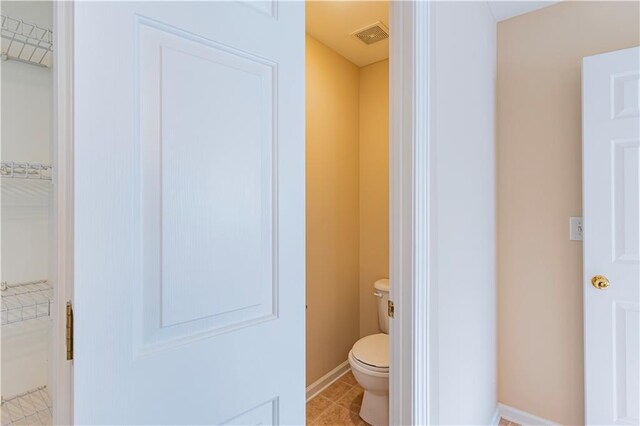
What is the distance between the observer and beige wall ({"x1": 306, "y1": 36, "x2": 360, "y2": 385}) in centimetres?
230

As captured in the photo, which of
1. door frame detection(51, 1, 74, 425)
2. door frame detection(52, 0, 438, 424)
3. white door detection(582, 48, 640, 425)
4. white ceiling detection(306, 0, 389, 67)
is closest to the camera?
door frame detection(51, 1, 74, 425)

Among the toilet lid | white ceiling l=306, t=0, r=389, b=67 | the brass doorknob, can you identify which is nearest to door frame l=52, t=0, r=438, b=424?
the toilet lid

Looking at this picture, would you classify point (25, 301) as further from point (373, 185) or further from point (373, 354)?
point (373, 185)

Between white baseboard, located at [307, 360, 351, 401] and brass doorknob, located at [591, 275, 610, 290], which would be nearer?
brass doorknob, located at [591, 275, 610, 290]

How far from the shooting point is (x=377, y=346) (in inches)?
81.7

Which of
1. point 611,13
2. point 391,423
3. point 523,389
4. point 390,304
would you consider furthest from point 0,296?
point 611,13

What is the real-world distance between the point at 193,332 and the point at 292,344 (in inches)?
10.3

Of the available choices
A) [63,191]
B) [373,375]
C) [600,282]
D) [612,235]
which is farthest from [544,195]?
[63,191]

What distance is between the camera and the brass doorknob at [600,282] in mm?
1682

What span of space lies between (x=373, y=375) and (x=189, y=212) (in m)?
1.60

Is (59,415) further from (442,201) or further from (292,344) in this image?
(442,201)

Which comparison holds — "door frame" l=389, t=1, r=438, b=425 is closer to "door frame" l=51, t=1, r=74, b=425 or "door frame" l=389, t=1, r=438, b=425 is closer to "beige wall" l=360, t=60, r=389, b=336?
"door frame" l=51, t=1, r=74, b=425

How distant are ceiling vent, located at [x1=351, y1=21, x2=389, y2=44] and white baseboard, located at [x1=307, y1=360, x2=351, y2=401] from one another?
2441 millimetres

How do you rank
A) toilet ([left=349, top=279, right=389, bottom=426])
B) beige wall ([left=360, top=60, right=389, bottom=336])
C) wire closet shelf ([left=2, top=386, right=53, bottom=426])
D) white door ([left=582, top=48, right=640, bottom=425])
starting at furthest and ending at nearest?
beige wall ([left=360, top=60, right=389, bottom=336])
toilet ([left=349, top=279, right=389, bottom=426])
white door ([left=582, top=48, right=640, bottom=425])
wire closet shelf ([left=2, top=386, right=53, bottom=426])
